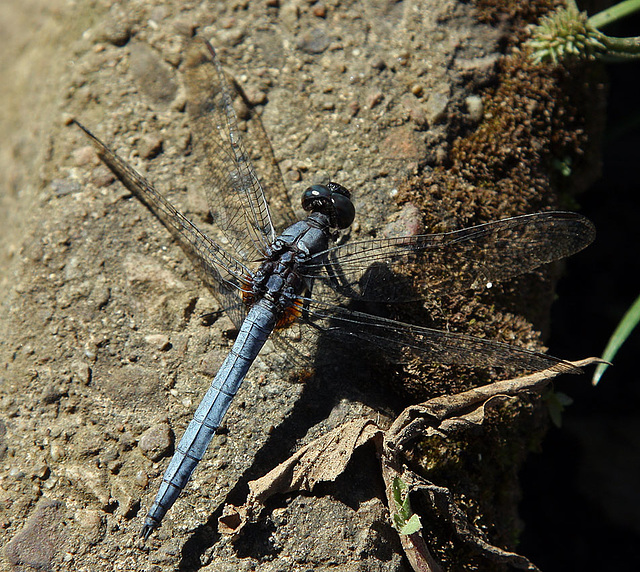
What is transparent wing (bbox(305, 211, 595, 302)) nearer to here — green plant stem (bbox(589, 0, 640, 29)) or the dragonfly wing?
the dragonfly wing

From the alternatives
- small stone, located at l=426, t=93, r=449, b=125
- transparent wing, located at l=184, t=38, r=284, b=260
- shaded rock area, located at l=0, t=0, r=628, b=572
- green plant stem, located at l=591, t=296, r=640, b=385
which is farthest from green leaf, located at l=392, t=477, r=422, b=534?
small stone, located at l=426, t=93, r=449, b=125

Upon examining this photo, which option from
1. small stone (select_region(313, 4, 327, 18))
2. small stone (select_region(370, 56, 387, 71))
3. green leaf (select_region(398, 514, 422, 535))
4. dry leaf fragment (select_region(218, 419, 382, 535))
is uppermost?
small stone (select_region(313, 4, 327, 18))

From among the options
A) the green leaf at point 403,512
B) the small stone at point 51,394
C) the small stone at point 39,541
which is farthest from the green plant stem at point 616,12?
the small stone at point 39,541

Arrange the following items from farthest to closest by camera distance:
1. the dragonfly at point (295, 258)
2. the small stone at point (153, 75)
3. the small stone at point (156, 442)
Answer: the small stone at point (153, 75)
the small stone at point (156, 442)
the dragonfly at point (295, 258)

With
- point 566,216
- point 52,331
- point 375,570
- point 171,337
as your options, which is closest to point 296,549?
point 375,570

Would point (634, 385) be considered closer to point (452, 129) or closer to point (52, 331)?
point (452, 129)

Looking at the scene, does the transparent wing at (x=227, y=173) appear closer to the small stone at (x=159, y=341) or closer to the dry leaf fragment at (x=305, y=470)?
the small stone at (x=159, y=341)
